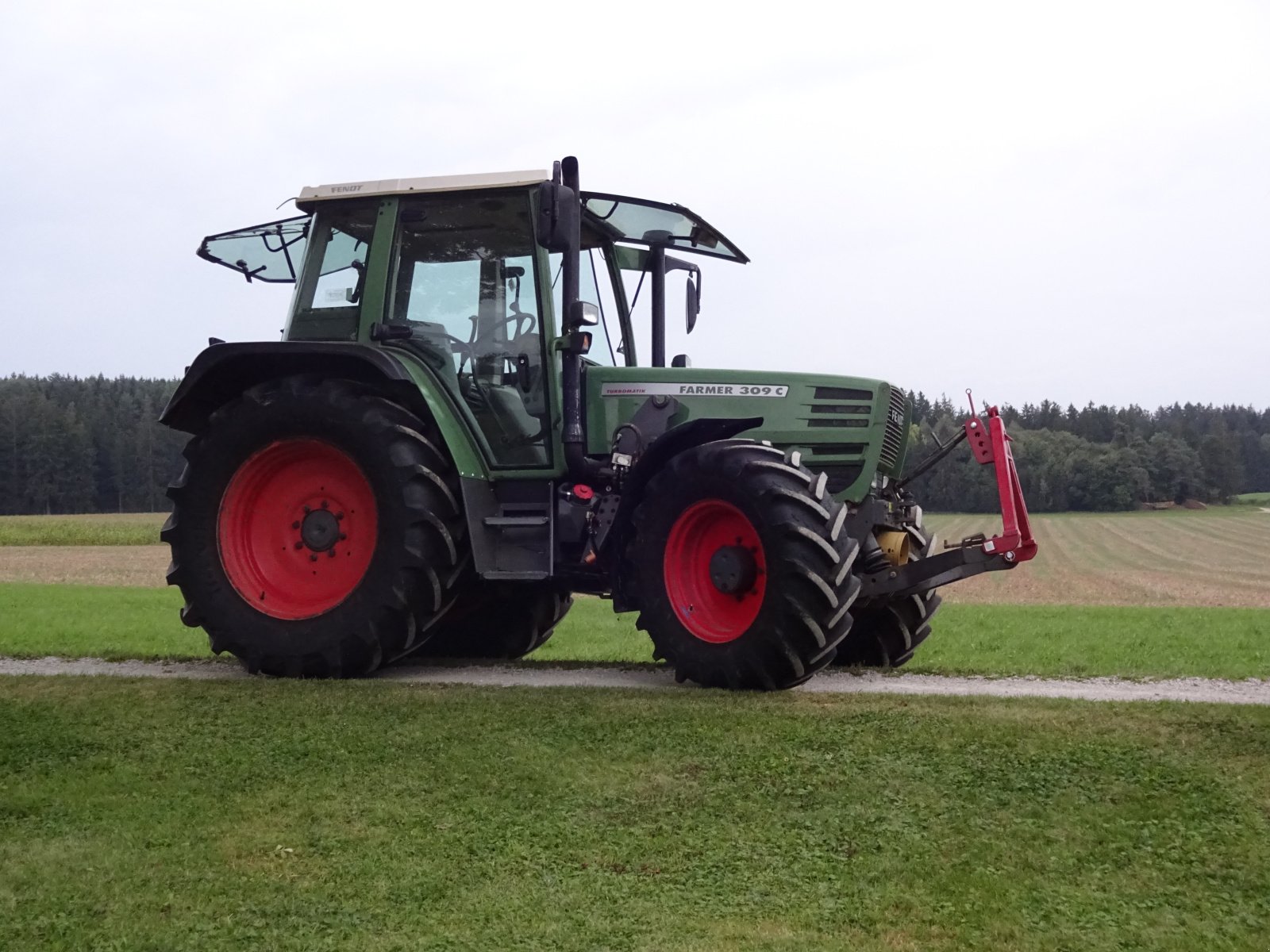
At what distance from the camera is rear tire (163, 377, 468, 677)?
7.05 m

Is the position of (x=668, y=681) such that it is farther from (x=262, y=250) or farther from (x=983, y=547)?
(x=262, y=250)

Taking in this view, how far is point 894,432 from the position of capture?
311 inches

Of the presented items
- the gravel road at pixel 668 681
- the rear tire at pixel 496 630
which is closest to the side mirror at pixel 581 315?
the gravel road at pixel 668 681

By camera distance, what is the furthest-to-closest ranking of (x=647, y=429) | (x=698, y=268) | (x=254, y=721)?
(x=698, y=268)
(x=647, y=429)
(x=254, y=721)

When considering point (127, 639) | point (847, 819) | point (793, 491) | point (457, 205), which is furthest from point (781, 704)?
point (127, 639)

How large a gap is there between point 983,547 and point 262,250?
517 centimetres

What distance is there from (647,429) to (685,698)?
1843mm

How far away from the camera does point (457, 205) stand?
7637mm

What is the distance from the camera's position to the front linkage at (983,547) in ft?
22.0

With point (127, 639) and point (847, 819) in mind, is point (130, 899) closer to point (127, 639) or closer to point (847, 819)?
point (847, 819)

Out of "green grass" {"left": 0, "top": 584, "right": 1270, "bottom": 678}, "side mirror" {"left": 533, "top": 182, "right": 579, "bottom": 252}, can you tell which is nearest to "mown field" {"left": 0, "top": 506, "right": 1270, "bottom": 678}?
"green grass" {"left": 0, "top": 584, "right": 1270, "bottom": 678}

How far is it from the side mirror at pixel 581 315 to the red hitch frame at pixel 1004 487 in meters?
2.24

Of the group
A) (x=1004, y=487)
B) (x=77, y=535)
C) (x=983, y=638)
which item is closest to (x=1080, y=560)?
(x=983, y=638)

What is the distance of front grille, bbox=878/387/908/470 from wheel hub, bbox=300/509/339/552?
337 cm
